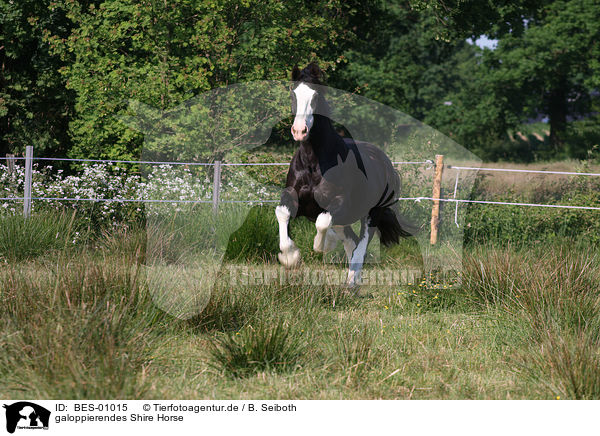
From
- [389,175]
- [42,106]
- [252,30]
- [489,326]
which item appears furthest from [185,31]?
[489,326]

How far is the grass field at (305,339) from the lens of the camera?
146 inches

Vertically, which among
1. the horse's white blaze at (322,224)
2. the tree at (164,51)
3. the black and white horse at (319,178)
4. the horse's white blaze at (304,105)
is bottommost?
the horse's white blaze at (322,224)

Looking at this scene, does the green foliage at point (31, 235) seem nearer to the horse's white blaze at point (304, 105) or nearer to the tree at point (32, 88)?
the horse's white blaze at point (304, 105)

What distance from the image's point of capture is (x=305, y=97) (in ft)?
16.7

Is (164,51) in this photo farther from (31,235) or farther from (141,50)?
(31,235)

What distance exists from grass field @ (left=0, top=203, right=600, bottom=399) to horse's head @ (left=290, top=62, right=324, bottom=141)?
4.96 feet

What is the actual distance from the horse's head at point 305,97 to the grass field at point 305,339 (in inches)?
59.5

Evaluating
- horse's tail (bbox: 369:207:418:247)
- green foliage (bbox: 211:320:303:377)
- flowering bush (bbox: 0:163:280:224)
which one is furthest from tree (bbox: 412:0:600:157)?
green foliage (bbox: 211:320:303:377)

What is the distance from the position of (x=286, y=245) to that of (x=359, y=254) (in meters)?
1.47

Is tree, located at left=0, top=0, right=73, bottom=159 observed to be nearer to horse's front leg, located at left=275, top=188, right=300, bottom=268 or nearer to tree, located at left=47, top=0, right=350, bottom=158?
tree, located at left=47, top=0, right=350, bottom=158

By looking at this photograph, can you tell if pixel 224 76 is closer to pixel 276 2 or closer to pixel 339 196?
pixel 276 2
